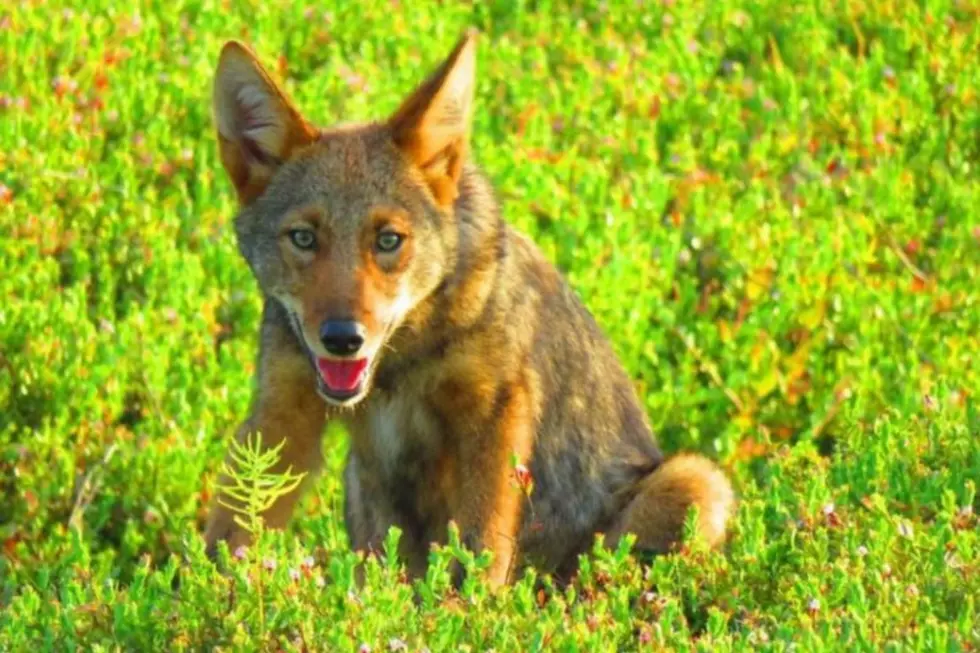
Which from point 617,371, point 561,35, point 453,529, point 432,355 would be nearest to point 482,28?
point 561,35

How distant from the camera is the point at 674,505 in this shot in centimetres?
649

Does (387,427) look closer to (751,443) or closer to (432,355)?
(432,355)

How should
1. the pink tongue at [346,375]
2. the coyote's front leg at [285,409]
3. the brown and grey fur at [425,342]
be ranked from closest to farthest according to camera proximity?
1. the pink tongue at [346,375]
2. the brown and grey fur at [425,342]
3. the coyote's front leg at [285,409]

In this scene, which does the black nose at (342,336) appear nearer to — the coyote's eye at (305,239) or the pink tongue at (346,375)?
the pink tongue at (346,375)

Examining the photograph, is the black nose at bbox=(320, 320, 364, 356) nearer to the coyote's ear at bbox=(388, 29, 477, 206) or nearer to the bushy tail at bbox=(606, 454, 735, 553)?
the coyote's ear at bbox=(388, 29, 477, 206)

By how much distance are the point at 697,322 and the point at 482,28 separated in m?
3.15

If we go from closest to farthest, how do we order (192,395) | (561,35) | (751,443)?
(192,395) < (751,443) < (561,35)

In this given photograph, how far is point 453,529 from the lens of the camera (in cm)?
505

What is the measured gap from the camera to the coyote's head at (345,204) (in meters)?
6.02

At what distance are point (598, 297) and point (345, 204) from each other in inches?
118

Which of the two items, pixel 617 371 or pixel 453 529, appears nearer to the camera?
pixel 453 529

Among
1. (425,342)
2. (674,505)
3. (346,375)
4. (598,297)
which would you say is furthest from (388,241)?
(598,297)

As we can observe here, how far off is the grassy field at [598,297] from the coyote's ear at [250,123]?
1.19 meters

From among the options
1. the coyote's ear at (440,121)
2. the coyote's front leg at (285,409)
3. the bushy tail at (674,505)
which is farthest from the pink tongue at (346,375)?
the bushy tail at (674,505)
